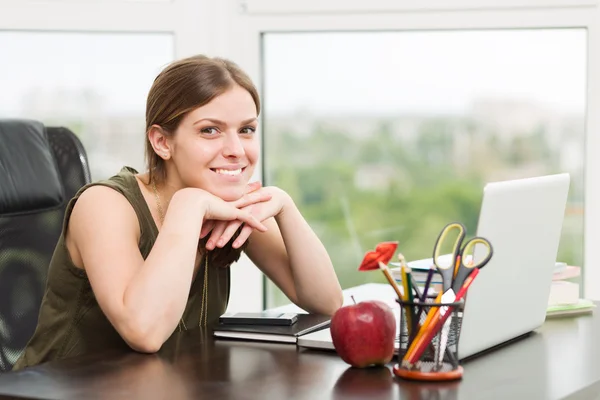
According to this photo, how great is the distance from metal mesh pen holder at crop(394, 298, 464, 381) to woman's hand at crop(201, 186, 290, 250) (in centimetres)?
53

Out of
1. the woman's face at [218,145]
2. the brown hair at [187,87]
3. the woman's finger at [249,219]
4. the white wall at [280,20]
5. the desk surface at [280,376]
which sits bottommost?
the desk surface at [280,376]

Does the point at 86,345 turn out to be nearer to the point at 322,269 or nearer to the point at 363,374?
the point at 322,269

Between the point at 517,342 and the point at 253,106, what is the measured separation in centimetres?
68

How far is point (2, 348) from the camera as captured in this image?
1811mm

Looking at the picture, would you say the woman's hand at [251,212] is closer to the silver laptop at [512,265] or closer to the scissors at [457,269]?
the silver laptop at [512,265]

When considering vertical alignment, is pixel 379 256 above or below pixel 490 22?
below

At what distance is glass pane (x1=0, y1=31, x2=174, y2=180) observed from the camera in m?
2.68

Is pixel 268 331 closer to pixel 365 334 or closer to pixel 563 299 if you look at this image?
pixel 365 334

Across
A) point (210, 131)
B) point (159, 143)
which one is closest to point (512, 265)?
point (210, 131)

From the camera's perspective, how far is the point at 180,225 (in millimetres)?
1585

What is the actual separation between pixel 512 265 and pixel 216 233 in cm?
60

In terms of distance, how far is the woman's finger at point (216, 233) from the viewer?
170cm

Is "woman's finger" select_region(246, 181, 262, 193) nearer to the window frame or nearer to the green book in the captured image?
the green book

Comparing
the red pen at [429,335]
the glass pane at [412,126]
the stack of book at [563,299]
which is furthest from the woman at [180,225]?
the glass pane at [412,126]
